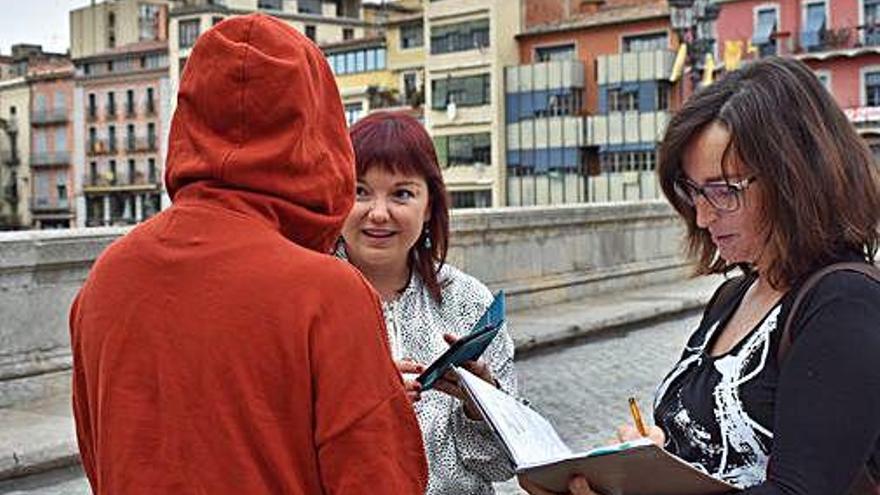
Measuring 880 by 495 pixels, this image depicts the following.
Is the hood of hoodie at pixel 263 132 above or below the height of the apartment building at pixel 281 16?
below

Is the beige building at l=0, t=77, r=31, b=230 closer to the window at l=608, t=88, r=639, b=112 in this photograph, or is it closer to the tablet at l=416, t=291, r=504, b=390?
the window at l=608, t=88, r=639, b=112

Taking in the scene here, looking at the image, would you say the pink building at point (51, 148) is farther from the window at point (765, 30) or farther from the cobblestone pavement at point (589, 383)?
the cobblestone pavement at point (589, 383)

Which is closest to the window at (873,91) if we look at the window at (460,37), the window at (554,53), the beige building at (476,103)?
the window at (554,53)

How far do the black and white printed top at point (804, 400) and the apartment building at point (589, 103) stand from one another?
50347 mm

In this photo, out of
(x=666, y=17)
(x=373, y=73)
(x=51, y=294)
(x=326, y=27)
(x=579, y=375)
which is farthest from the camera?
(x=326, y=27)

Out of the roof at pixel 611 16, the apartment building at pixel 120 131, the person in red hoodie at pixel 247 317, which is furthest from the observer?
the apartment building at pixel 120 131

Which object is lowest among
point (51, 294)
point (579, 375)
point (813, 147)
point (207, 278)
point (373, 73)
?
point (579, 375)

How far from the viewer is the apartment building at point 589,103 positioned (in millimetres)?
53438

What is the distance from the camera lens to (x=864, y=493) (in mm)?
1940

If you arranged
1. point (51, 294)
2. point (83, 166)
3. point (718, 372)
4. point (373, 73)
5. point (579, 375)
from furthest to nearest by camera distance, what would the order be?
point (83, 166) → point (373, 73) → point (579, 375) → point (51, 294) → point (718, 372)

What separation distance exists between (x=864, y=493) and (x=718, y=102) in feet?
2.28

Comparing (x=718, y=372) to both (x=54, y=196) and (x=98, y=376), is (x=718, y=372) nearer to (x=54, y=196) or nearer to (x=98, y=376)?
(x=98, y=376)

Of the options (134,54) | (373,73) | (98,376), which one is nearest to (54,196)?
(134,54)

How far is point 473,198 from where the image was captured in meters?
59.8
